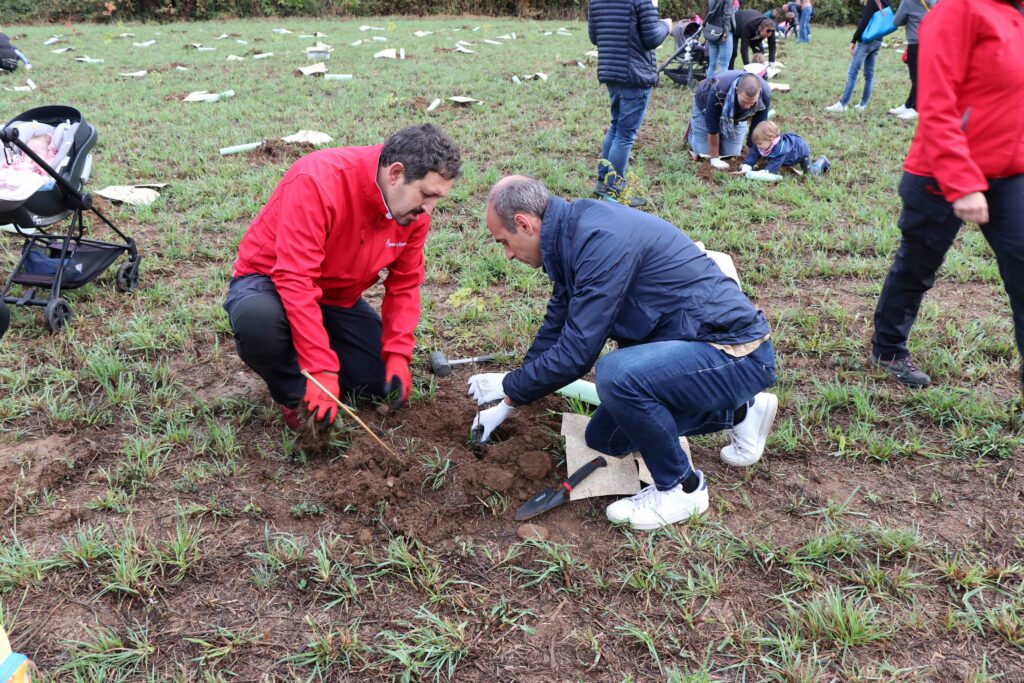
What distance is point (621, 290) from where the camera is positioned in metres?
2.32

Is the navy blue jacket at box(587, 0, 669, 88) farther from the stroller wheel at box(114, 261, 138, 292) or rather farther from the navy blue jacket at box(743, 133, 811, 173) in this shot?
the stroller wheel at box(114, 261, 138, 292)

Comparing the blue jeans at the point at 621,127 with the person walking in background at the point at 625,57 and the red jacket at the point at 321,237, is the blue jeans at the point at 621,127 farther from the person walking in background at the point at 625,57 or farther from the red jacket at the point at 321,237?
the red jacket at the point at 321,237

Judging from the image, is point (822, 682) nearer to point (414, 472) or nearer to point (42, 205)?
point (414, 472)

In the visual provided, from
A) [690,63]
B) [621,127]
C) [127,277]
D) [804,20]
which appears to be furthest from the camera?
[804,20]

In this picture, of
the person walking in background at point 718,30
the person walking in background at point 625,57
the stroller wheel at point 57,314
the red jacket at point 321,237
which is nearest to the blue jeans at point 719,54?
the person walking in background at point 718,30

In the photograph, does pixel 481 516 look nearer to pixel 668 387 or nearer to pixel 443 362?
pixel 668 387

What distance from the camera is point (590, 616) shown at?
7.18ft

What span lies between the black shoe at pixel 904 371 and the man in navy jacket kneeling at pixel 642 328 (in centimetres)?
124

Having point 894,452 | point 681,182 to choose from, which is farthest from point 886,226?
point 894,452

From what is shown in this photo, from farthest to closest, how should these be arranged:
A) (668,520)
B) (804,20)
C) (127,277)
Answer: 1. (804,20)
2. (127,277)
3. (668,520)

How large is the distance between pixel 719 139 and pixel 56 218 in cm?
557

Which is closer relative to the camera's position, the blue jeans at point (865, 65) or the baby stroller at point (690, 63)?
the blue jeans at point (865, 65)

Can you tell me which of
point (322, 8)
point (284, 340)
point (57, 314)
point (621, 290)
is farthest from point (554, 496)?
point (322, 8)

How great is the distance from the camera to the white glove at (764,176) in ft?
20.1
